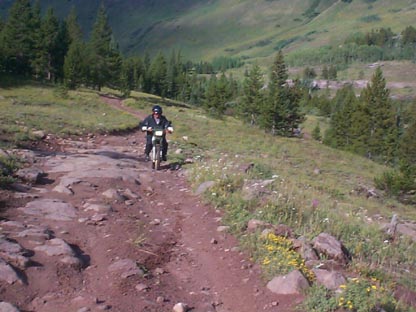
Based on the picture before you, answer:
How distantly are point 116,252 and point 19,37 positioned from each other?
6000cm

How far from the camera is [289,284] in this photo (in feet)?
21.2

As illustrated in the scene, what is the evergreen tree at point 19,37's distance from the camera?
59.6 meters

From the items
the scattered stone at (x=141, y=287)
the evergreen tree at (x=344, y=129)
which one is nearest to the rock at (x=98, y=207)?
the scattered stone at (x=141, y=287)

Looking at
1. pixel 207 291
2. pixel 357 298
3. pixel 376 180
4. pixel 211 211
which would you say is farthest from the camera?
pixel 376 180

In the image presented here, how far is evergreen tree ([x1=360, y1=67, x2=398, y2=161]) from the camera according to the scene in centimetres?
6556

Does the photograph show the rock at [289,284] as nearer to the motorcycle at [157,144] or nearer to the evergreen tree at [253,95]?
the motorcycle at [157,144]

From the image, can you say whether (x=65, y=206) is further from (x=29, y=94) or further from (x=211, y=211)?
(x=29, y=94)

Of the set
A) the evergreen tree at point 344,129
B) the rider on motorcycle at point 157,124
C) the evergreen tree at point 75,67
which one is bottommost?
the evergreen tree at point 344,129

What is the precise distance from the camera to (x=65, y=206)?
31.5ft

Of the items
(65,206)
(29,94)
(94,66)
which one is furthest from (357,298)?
(94,66)

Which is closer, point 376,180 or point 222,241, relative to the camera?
point 222,241

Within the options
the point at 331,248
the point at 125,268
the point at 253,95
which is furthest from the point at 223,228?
the point at 253,95

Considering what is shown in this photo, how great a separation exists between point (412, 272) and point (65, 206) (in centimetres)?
674

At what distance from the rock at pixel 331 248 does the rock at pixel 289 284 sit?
1.17 metres
